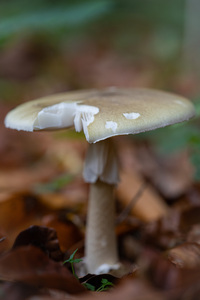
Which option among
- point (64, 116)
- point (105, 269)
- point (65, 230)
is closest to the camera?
point (64, 116)

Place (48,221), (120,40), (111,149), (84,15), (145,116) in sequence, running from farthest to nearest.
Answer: (120,40), (84,15), (48,221), (111,149), (145,116)

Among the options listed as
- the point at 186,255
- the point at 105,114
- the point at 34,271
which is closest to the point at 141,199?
the point at 186,255

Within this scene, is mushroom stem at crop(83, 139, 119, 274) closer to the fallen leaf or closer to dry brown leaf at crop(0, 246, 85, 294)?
the fallen leaf

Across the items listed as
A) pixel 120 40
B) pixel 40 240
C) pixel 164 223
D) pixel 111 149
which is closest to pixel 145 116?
pixel 111 149

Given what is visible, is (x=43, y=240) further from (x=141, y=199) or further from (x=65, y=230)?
(x=141, y=199)

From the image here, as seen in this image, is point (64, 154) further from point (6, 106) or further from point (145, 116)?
point (145, 116)
